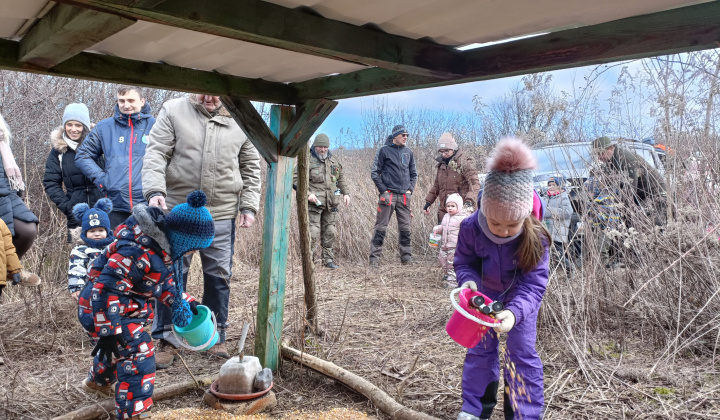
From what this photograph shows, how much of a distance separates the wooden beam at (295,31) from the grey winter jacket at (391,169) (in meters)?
5.26

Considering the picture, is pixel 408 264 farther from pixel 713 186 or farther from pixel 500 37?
pixel 500 37

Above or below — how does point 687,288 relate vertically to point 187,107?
below

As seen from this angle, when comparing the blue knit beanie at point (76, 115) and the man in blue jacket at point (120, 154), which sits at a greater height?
the blue knit beanie at point (76, 115)

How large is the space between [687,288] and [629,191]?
0.82 m

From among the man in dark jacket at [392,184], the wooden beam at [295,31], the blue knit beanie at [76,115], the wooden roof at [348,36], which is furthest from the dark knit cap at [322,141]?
the wooden beam at [295,31]

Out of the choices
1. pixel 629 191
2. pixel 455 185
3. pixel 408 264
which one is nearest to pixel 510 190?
pixel 629 191

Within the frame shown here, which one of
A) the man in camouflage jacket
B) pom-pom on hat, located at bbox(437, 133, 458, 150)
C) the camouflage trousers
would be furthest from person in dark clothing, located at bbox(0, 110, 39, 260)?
pom-pom on hat, located at bbox(437, 133, 458, 150)

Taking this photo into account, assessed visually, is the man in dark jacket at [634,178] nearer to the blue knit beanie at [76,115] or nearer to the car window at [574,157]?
the car window at [574,157]

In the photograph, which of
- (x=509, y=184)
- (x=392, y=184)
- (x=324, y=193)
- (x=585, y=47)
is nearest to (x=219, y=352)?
(x=509, y=184)

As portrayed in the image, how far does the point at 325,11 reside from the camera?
→ 223 cm

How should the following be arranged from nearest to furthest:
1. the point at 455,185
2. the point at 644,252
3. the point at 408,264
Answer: the point at 644,252 → the point at 455,185 → the point at 408,264

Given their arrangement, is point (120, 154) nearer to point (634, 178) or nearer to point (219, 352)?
point (219, 352)

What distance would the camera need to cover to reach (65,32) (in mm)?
1998

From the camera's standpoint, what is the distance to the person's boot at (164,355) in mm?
3853
